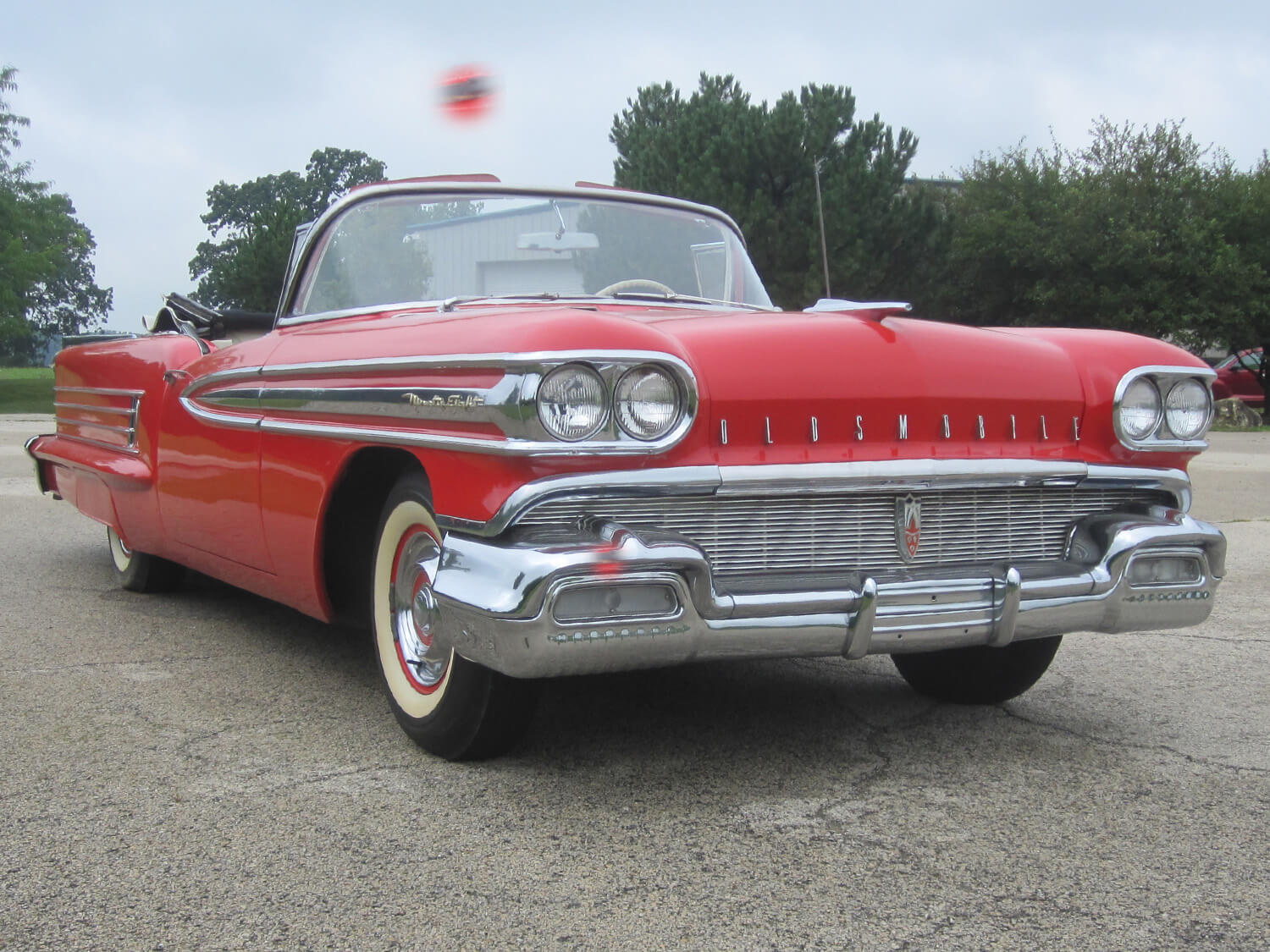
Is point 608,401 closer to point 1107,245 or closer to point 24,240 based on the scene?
point 1107,245

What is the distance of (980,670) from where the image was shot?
3.65 m

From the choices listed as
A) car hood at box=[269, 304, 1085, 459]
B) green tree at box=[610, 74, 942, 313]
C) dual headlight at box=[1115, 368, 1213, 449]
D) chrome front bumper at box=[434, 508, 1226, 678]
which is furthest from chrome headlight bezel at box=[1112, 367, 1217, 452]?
green tree at box=[610, 74, 942, 313]

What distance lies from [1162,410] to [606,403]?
58.4 inches

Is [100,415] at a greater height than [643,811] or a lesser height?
greater

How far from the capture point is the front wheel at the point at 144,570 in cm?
521

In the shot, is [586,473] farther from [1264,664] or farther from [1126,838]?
[1264,664]

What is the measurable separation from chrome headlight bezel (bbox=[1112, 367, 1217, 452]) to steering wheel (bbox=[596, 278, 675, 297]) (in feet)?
4.64

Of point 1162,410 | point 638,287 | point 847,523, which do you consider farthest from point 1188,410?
point 638,287

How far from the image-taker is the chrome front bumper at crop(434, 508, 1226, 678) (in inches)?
101

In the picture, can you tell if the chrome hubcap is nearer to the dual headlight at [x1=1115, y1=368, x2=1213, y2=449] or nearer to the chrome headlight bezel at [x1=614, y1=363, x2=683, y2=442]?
the chrome headlight bezel at [x1=614, y1=363, x2=683, y2=442]

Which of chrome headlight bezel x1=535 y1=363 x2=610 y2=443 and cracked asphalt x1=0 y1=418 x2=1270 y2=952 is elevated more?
chrome headlight bezel x1=535 y1=363 x2=610 y2=443

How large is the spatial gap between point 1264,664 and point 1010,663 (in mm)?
1217

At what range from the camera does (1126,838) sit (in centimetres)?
→ 262

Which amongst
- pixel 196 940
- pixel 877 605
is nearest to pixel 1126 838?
pixel 877 605
